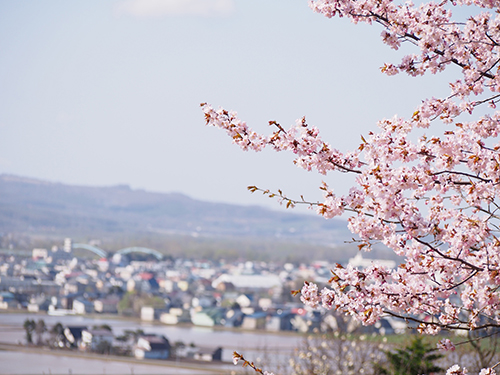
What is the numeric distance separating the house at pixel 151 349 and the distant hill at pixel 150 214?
5936 cm

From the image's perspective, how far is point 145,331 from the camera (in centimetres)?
1895

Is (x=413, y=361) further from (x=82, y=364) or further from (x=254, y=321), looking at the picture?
(x=254, y=321)

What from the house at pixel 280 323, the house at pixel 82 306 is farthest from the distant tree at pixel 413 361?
the house at pixel 82 306

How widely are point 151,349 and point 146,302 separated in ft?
36.1

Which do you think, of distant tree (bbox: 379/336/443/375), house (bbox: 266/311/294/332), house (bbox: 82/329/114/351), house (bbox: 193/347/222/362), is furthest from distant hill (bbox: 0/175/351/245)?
distant tree (bbox: 379/336/443/375)

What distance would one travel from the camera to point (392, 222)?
2.04 metres

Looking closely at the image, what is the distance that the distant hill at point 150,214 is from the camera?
8288 cm

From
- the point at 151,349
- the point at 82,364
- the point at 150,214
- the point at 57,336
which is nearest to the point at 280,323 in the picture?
the point at 151,349

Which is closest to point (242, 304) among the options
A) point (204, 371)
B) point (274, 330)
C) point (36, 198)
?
point (274, 330)

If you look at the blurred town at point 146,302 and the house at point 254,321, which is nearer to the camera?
the blurred town at point 146,302

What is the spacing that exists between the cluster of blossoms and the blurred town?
6526 millimetres

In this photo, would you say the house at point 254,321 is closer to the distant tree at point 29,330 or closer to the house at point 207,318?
the house at point 207,318

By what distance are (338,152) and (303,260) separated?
180 ft

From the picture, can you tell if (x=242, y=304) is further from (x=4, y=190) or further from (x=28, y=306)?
(x=4, y=190)
